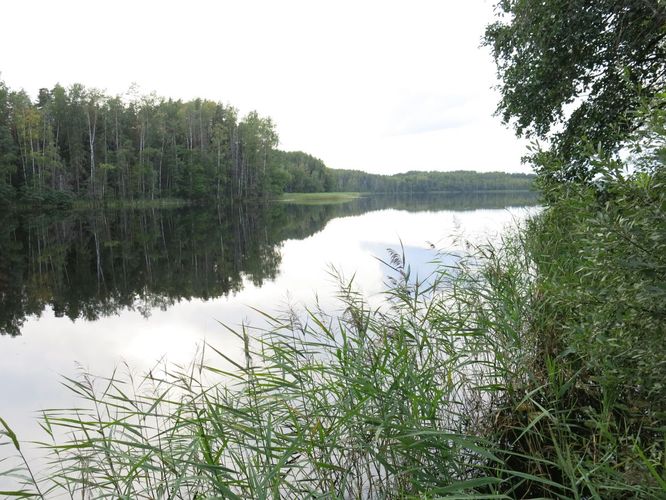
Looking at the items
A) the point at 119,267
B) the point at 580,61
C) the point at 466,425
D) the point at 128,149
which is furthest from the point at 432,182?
the point at 466,425

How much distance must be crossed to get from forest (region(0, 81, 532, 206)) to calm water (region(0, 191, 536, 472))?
23.0 meters

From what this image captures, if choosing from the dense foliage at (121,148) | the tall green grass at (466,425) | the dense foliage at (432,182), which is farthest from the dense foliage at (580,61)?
the dense foliage at (432,182)

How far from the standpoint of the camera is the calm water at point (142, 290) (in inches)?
263

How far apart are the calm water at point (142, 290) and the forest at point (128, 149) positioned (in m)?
23.0

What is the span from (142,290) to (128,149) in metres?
41.0

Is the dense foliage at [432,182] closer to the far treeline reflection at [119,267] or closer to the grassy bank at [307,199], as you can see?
the grassy bank at [307,199]

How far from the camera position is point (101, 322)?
896 centimetres

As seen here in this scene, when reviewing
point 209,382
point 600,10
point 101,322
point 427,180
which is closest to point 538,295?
point 209,382

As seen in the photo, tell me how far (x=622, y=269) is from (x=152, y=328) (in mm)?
8052

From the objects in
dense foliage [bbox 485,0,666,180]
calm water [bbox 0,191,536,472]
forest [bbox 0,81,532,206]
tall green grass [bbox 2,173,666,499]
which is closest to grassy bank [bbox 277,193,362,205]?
forest [bbox 0,81,532,206]

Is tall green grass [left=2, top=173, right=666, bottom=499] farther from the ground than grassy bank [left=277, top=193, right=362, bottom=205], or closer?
closer

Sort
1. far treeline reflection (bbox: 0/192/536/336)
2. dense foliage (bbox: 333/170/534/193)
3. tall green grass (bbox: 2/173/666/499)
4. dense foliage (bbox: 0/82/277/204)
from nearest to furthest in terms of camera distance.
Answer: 1. tall green grass (bbox: 2/173/666/499)
2. far treeline reflection (bbox: 0/192/536/336)
3. dense foliage (bbox: 0/82/277/204)
4. dense foliage (bbox: 333/170/534/193)

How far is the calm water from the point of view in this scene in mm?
6676

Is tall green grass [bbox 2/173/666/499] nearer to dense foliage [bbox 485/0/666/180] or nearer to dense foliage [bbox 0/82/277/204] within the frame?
dense foliage [bbox 485/0/666/180]
